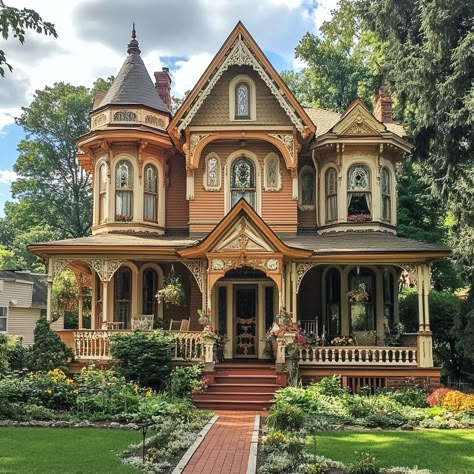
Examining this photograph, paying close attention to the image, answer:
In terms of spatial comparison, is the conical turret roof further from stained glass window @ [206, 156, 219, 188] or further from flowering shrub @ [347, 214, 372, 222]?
flowering shrub @ [347, 214, 372, 222]

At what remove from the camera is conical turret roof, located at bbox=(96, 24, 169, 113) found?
22141 millimetres

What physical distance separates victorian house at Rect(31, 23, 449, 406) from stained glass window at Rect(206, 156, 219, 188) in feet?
0.11

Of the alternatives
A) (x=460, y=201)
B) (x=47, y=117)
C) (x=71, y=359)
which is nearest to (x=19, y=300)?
(x=47, y=117)

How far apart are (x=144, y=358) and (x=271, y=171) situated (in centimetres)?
791

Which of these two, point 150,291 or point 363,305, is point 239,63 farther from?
point 363,305

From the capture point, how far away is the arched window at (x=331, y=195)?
71.3 feet

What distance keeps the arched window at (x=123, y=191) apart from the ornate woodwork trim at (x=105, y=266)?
2.64 meters

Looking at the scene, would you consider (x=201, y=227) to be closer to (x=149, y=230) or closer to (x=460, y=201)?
(x=149, y=230)

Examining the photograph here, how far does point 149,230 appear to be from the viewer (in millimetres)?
21859

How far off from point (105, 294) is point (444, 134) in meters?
12.0

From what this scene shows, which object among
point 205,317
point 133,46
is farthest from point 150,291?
point 133,46

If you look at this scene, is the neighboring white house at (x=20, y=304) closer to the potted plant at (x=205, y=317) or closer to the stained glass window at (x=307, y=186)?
the stained glass window at (x=307, y=186)

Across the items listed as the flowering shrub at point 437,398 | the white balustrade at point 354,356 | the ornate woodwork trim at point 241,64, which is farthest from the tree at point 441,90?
the flowering shrub at point 437,398

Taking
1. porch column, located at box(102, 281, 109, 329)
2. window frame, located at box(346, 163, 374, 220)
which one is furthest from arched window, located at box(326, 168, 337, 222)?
porch column, located at box(102, 281, 109, 329)
